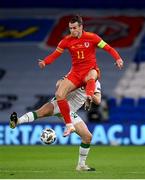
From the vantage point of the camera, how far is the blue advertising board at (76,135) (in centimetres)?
2070

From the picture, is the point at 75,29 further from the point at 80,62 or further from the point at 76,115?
the point at 76,115

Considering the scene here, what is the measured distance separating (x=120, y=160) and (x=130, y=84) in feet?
31.9

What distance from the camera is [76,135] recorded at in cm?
2069

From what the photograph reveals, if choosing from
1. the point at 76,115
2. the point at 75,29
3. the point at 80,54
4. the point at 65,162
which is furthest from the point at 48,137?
the point at 65,162

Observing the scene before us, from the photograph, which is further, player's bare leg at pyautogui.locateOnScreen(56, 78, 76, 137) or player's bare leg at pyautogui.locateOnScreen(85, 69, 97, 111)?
player's bare leg at pyautogui.locateOnScreen(56, 78, 76, 137)

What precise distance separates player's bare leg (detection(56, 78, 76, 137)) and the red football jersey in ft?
0.92

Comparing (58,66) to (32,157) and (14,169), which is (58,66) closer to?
(32,157)

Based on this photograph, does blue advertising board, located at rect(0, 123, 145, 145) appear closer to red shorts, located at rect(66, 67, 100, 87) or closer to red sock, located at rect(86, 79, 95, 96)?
red shorts, located at rect(66, 67, 100, 87)

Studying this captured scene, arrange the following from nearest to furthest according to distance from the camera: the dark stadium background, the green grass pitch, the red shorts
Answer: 1. the green grass pitch
2. the red shorts
3. the dark stadium background

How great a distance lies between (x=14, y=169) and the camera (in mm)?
12961

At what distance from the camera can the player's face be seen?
1230 cm

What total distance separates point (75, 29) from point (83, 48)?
1.19 feet

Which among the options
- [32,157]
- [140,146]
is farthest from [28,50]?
[32,157]

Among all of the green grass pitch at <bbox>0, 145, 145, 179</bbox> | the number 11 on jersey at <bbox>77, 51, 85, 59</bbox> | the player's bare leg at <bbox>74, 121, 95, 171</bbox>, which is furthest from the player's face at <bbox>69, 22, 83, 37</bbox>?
the green grass pitch at <bbox>0, 145, 145, 179</bbox>
